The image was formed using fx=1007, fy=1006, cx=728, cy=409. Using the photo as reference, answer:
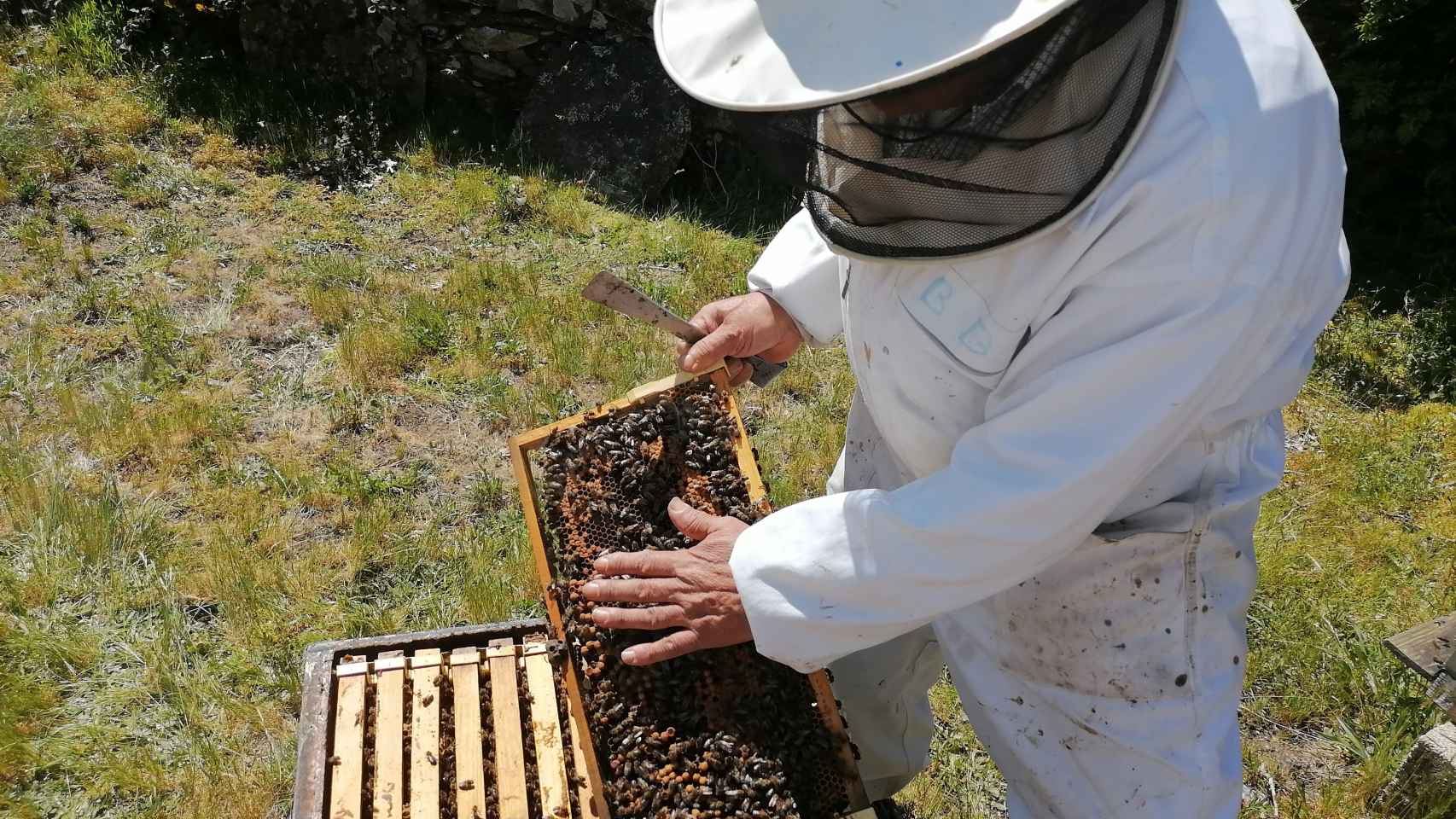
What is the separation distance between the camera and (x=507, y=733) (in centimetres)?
304

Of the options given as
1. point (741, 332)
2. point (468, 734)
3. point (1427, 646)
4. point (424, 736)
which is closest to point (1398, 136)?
point (1427, 646)

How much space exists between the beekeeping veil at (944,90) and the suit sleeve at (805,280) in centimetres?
84

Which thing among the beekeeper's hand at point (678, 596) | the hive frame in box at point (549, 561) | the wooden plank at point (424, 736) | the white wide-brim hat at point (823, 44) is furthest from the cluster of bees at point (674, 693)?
the white wide-brim hat at point (823, 44)

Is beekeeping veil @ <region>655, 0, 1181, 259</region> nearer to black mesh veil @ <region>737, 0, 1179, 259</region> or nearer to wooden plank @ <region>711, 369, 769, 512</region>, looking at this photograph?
black mesh veil @ <region>737, 0, 1179, 259</region>

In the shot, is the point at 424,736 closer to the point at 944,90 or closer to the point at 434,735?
the point at 434,735

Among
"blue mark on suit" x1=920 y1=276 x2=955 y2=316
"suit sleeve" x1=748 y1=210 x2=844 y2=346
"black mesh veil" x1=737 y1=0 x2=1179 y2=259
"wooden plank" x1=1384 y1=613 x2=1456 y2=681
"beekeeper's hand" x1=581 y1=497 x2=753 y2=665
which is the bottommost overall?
"wooden plank" x1=1384 y1=613 x2=1456 y2=681

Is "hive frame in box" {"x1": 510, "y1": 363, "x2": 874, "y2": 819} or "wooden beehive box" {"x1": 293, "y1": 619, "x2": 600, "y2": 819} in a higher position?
"hive frame in box" {"x1": 510, "y1": 363, "x2": 874, "y2": 819}

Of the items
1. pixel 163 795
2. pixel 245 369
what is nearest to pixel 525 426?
pixel 245 369

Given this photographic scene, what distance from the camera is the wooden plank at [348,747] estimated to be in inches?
112

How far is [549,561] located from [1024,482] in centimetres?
141

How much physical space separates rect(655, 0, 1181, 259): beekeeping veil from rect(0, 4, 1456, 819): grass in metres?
2.54

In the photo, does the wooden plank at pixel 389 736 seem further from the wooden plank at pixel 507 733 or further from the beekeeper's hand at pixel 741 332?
the beekeeper's hand at pixel 741 332

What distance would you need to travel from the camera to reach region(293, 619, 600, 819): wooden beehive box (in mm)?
2859

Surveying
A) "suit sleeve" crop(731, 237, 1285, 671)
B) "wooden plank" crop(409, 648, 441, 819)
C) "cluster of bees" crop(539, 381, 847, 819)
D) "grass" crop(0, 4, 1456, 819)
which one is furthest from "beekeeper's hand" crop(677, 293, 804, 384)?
"grass" crop(0, 4, 1456, 819)
